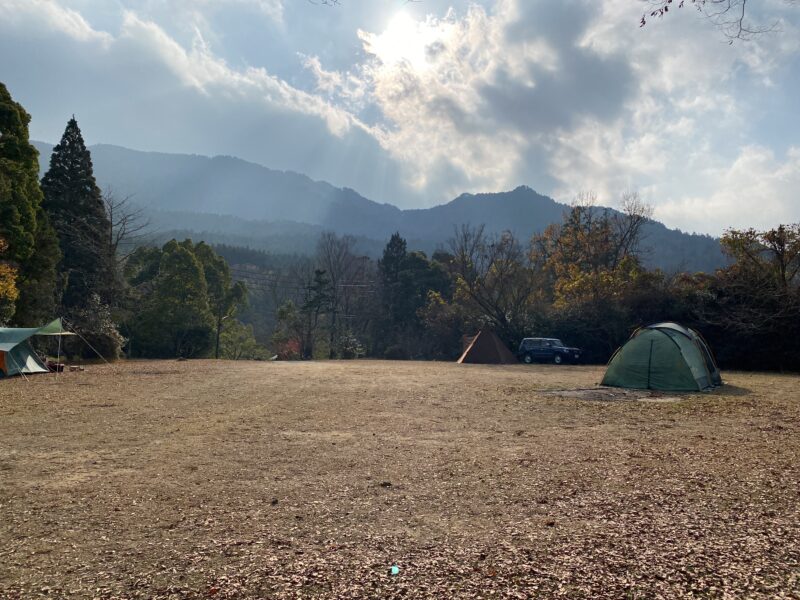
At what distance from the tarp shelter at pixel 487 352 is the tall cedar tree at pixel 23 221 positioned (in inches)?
889

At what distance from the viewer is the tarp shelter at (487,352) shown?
32162mm

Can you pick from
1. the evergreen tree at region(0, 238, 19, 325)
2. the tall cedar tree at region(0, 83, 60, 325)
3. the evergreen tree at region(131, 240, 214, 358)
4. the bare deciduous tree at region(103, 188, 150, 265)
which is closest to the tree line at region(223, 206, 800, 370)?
the evergreen tree at region(131, 240, 214, 358)

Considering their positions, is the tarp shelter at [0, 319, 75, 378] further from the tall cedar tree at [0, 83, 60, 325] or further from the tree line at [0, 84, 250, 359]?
the tall cedar tree at [0, 83, 60, 325]

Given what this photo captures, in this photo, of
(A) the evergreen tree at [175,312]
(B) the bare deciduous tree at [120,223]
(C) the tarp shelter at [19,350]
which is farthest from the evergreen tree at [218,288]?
(C) the tarp shelter at [19,350]

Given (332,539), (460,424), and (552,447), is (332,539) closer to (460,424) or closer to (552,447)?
(552,447)

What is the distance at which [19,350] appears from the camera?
19094 millimetres

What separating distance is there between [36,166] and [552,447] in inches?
1042

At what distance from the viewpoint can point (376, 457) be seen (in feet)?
25.7

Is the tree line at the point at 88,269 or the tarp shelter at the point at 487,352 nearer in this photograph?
the tree line at the point at 88,269

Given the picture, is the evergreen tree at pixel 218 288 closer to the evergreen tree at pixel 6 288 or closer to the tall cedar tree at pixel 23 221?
the tall cedar tree at pixel 23 221

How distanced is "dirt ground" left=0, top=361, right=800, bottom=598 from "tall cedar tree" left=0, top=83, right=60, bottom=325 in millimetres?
A: 15179

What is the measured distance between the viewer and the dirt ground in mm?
4125

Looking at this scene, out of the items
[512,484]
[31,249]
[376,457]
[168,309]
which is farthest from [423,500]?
[168,309]

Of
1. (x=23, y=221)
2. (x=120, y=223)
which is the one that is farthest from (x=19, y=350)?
(x=120, y=223)
